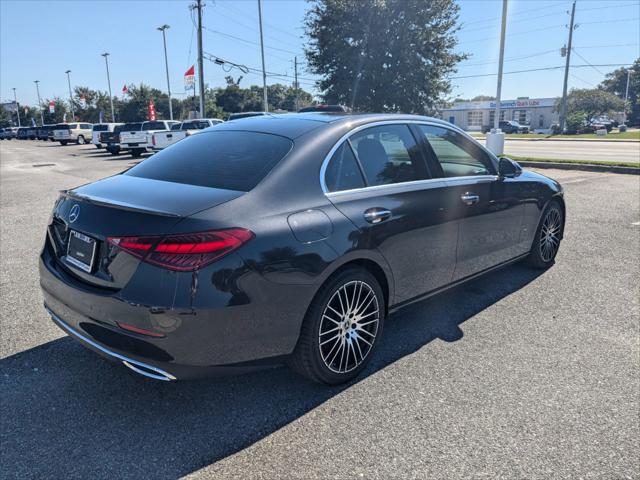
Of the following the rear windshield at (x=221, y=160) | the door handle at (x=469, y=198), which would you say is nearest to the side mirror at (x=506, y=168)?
the door handle at (x=469, y=198)

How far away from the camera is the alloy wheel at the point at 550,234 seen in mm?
5281

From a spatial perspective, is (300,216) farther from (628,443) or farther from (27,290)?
(27,290)

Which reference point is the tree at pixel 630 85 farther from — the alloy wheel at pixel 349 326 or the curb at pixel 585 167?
the alloy wheel at pixel 349 326

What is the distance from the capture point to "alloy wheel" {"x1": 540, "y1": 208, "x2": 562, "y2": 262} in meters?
5.28

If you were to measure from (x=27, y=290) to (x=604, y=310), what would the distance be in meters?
5.30

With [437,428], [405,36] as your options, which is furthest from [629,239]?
[405,36]

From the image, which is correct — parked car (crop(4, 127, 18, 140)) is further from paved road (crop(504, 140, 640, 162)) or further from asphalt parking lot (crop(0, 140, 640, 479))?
asphalt parking lot (crop(0, 140, 640, 479))

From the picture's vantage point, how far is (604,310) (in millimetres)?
4324

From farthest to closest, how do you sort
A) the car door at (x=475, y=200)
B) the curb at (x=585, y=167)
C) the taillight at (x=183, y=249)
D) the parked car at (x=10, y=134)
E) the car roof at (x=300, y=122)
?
the parked car at (x=10, y=134)
the curb at (x=585, y=167)
the car door at (x=475, y=200)
the car roof at (x=300, y=122)
the taillight at (x=183, y=249)

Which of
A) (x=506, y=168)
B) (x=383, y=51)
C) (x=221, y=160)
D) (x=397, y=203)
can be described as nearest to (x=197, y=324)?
(x=221, y=160)

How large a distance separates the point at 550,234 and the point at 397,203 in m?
2.78

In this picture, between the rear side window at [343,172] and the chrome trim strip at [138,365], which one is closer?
the chrome trim strip at [138,365]

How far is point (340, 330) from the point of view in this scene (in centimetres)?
309

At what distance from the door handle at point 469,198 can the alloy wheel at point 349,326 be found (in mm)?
1273
